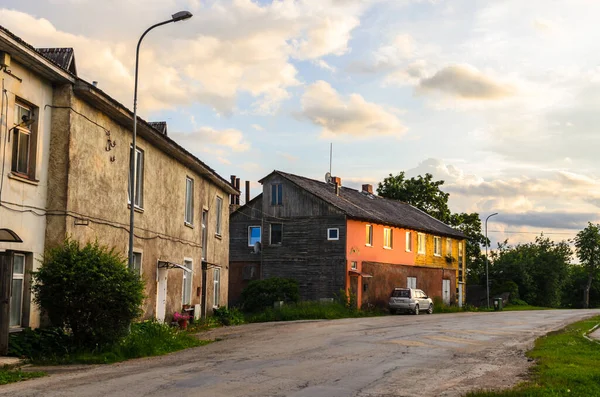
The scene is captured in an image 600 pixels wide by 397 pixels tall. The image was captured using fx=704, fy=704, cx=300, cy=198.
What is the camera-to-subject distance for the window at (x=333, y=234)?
42.5m

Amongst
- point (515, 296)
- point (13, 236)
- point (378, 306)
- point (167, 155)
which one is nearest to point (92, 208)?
point (13, 236)

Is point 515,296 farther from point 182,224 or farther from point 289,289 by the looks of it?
point 182,224

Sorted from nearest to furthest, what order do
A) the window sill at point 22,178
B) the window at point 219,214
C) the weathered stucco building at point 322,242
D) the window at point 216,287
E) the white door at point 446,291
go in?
the window sill at point 22,178 < the window at point 216,287 < the window at point 219,214 < the weathered stucco building at point 322,242 < the white door at point 446,291

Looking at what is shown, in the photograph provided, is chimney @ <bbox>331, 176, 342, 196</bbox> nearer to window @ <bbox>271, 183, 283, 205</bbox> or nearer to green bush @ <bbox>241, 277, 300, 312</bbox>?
window @ <bbox>271, 183, 283, 205</bbox>

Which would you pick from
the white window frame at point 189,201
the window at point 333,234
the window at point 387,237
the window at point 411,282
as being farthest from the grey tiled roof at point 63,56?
the window at point 411,282

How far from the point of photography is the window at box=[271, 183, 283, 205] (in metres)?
45.2

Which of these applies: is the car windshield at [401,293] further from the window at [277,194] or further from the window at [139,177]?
the window at [139,177]

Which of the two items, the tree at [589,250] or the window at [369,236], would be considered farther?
the tree at [589,250]

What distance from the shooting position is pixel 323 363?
14758mm

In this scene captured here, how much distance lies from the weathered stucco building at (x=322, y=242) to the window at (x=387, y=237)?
46 millimetres

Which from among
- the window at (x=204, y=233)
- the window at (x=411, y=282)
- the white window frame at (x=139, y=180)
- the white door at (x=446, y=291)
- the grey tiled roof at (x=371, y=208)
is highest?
the grey tiled roof at (x=371, y=208)

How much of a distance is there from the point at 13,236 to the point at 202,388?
6.59 metres

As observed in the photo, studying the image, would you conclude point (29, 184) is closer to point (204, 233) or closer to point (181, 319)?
point (181, 319)

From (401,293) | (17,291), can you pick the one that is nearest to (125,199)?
(17,291)
